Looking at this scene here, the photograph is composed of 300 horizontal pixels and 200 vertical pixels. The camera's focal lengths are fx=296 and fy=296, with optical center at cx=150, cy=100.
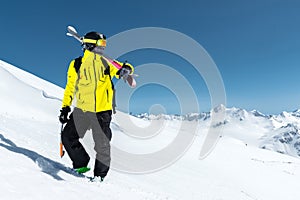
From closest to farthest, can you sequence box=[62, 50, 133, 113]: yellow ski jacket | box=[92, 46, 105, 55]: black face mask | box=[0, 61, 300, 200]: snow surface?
box=[0, 61, 300, 200]: snow surface, box=[62, 50, 133, 113]: yellow ski jacket, box=[92, 46, 105, 55]: black face mask

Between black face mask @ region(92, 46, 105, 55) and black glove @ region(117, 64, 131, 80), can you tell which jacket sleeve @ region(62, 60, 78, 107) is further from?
black glove @ region(117, 64, 131, 80)

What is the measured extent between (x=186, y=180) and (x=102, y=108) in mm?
7332

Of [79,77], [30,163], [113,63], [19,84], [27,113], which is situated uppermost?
[19,84]

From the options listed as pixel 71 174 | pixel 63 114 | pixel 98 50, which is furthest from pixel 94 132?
pixel 98 50

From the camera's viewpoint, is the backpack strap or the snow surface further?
the backpack strap

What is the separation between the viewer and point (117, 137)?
18.7m

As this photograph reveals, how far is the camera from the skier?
20.0 ft

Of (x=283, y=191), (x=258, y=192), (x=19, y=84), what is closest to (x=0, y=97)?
(x=19, y=84)

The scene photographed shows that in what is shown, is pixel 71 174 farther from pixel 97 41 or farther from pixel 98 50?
pixel 97 41

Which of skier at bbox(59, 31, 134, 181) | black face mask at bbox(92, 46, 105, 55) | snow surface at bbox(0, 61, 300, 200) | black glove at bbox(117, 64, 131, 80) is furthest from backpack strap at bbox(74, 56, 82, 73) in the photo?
snow surface at bbox(0, 61, 300, 200)

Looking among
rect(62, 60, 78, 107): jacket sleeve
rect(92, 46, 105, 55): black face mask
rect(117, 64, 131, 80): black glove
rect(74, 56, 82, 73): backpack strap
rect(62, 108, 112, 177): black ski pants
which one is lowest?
rect(62, 108, 112, 177): black ski pants

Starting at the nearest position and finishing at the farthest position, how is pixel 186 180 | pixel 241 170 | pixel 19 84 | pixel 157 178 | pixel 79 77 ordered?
pixel 79 77, pixel 157 178, pixel 186 180, pixel 241 170, pixel 19 84

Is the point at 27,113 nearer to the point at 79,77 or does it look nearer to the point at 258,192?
the point at 79,77

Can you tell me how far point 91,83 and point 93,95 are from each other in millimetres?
251
